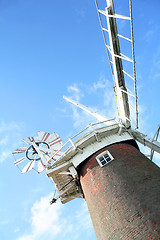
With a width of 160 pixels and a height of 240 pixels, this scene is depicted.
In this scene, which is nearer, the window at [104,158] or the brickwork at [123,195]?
the brickwork at [123,195]

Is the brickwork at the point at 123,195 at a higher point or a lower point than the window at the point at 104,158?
lower

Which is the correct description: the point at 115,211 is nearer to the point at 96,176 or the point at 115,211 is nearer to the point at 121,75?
the point at 96,176

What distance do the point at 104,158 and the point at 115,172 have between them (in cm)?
122

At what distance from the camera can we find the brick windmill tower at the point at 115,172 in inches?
337

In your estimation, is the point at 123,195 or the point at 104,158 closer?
the point at 123,195

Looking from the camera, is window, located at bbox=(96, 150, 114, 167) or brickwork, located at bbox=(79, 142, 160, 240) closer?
brickwork, located at bbox=(79, 142, 160, 240)

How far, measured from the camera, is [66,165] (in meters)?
12.3

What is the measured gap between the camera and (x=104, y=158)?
11258 millimetres

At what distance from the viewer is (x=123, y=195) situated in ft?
30.4

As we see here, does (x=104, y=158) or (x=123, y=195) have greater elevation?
(x=104, y=158)

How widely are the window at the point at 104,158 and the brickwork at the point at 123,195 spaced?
0.22m

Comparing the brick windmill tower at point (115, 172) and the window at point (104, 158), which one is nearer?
the brick windmill tower at point (115, 172)

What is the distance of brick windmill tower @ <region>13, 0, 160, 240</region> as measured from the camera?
8.55 m

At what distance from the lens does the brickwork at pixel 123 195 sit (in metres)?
8.25
